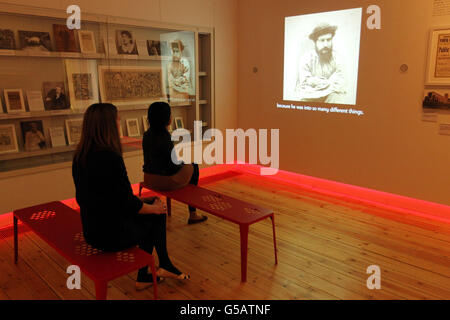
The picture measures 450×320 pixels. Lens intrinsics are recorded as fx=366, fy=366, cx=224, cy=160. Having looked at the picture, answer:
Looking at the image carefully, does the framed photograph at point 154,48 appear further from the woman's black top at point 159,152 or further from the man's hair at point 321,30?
the man's hair at point 321,30

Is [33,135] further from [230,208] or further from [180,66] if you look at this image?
[230,208]

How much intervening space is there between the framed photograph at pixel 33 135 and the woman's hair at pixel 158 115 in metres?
1.55

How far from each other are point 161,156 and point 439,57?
2.99 m

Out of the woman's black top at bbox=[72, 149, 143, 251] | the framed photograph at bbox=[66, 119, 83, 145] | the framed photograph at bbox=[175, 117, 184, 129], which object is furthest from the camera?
the framed photograph at bbox=[175, 117, 184, 129]

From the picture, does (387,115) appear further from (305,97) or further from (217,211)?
(217,211)

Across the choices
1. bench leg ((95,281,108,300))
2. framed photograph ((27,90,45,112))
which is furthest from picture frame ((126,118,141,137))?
→ bench leg ((95,281,108,300))

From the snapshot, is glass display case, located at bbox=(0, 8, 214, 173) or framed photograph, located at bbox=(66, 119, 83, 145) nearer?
glass display case, located at bbox=(0, 8, 214, 173)

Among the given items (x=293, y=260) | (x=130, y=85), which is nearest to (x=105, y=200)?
(x=293, y=260)

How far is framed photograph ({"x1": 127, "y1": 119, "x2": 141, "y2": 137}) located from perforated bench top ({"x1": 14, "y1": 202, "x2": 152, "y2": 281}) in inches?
71.1

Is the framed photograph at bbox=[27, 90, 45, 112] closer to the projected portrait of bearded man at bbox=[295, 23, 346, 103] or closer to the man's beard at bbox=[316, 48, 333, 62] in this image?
the projected portrait of bearded man at bbox=[295, 23, 346, 103]

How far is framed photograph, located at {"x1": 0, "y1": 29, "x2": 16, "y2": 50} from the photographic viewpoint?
3.51 meters

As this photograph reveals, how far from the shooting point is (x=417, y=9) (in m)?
3.85

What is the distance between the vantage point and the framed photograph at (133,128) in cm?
468

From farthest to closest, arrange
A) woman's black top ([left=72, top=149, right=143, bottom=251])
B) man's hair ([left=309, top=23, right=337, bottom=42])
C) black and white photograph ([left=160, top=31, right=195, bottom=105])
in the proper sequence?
black and white photograph ([left=160, top=31, right=195, bottom=105]) < man's hair ([left=309, top=23, right=337, bottom=42]) < woman's black top ([left=72, top=149, right=143, bottom=251])
